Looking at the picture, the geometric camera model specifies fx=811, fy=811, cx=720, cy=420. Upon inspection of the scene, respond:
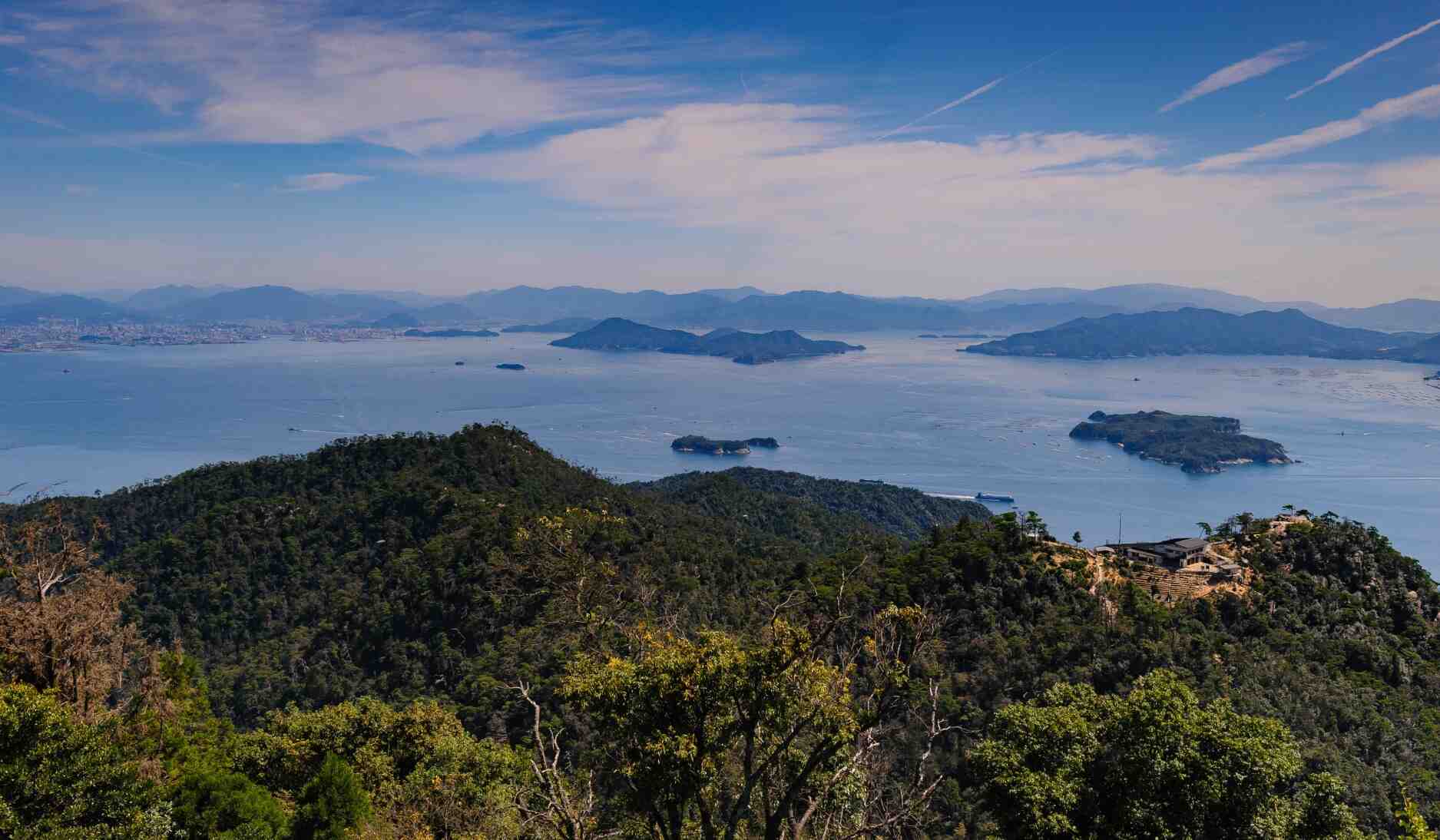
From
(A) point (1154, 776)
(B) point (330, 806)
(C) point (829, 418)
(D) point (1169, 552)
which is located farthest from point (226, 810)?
(C) point (829, 418)

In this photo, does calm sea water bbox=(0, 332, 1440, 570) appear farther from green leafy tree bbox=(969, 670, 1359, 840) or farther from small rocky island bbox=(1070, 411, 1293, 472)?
green leafy tree bbox=(969, 670, 1359, 840)

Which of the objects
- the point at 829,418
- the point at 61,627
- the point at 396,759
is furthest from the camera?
the point at 829,418

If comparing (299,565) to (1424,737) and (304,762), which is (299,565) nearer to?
(304,762)

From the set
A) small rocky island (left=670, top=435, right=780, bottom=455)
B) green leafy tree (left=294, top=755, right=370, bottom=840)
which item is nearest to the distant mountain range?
small rocky island (left=670, top=435, right=780, bottom=455)

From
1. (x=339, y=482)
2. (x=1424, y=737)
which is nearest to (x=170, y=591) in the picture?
(x=339, y=482)

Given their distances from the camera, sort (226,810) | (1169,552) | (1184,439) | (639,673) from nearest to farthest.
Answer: (639,673) < (226,810) < (1169,552) < (1184,439)

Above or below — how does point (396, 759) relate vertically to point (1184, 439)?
above

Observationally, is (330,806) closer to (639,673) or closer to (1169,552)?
(639,673)

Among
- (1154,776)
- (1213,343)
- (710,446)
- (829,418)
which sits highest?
(1213,343)
